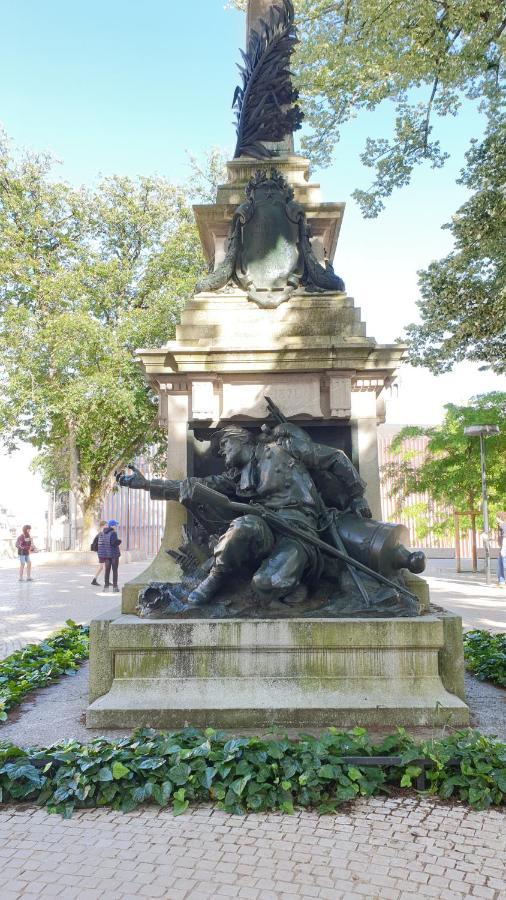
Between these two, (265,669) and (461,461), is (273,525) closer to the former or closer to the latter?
(265,669)

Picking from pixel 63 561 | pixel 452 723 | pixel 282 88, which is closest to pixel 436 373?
pixel 282 88

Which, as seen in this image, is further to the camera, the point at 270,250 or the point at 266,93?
the point at 266,93

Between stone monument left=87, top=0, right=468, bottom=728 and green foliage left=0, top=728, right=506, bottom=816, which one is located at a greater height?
stone monument left=87, top=0, right=468, bottom=728

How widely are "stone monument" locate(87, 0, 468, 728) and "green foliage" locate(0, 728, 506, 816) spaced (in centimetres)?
62

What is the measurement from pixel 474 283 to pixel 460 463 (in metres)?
9.23

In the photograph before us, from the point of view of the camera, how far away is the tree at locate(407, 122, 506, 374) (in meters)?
12.4

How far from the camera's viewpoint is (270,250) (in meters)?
6.21

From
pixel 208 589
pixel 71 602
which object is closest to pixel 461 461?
pixel 71 602

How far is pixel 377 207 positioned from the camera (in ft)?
45.1

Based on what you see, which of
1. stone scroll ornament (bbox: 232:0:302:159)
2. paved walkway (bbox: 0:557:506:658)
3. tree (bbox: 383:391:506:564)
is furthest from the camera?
tree (bbox: 383:391:506:564)

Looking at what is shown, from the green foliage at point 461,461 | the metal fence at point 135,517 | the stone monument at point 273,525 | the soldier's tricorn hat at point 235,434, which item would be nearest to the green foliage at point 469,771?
the stone monument at point 273,525

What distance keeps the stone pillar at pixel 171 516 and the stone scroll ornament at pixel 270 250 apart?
3.63ft

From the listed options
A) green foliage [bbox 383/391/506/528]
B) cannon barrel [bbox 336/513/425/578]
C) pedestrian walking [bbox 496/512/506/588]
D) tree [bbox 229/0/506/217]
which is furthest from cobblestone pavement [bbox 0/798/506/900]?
green foliage [bbox 383/391/506/528]

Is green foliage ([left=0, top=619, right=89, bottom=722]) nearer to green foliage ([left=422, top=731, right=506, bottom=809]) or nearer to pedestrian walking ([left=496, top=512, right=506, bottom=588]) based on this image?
green foliage ([left=422, top=731, right=506, bottom=809])
